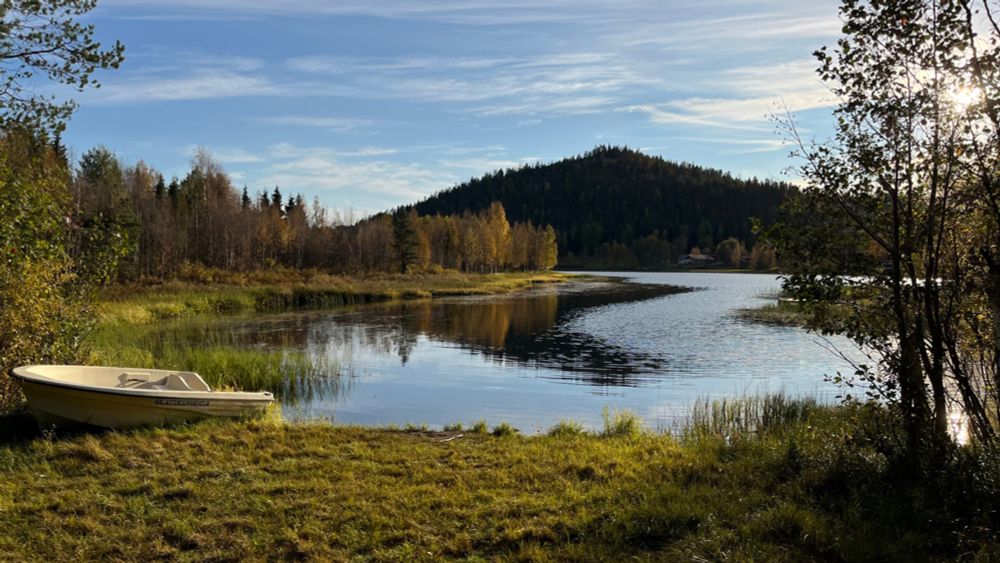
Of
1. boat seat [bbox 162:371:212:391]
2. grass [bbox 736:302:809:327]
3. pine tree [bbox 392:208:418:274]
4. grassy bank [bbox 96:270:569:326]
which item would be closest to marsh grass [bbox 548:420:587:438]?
boat seat [bbox 162:371:212:391]

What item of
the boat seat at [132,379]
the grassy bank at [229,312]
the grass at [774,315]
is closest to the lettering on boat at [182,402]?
the boat seat at [132,379]

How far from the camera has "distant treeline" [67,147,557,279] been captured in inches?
2025

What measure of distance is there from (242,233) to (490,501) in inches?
2444

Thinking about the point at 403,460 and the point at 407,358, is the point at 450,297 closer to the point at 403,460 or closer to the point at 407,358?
the point at 407,358

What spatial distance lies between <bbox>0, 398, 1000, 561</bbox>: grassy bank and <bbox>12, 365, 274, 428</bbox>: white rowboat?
0.45 metres

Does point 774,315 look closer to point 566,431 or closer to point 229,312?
point 566,431

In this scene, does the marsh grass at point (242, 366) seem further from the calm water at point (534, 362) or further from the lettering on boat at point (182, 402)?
the lettering on boat at point (182, 402)

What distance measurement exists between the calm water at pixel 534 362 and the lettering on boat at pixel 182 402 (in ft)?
11.3

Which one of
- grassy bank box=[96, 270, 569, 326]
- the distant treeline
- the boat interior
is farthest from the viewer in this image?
the distant treeline

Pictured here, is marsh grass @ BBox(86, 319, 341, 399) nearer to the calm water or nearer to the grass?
the calm water

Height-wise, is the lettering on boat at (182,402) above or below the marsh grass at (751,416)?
above

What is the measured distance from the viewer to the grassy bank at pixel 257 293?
3262cm

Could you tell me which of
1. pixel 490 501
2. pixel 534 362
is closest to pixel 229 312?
pixel 534 362

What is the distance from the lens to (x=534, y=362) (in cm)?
2238
